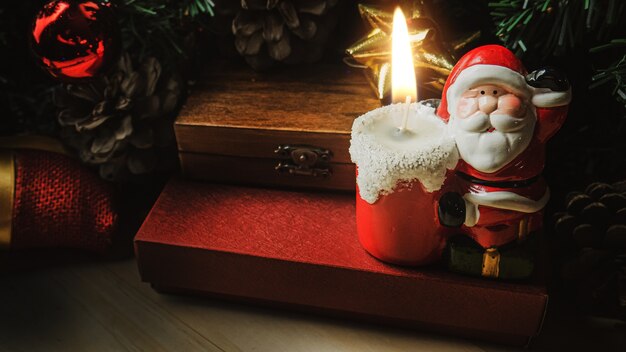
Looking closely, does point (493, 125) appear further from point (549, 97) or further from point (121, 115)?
point (121, 115)

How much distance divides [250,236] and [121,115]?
0.69ft

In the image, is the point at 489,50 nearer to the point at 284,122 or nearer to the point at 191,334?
the point at 284,122

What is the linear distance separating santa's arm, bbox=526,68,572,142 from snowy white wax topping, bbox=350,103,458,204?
78 mm

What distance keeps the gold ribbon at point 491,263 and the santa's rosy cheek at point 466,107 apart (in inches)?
5.6

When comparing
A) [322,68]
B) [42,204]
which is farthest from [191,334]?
[322,68]

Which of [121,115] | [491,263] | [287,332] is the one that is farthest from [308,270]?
[121,115]

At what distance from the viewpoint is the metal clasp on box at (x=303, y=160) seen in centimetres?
71

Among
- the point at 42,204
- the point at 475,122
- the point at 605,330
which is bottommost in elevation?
the point at 605,330

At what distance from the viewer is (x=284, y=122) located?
0.72 m

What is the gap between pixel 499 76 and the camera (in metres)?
0.54

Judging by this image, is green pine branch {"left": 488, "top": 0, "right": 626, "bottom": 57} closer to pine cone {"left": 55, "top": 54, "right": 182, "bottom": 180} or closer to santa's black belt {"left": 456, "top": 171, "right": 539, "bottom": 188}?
santa's black belt {"left": 456, "top": 171, "right": 539, "bottom": 188}

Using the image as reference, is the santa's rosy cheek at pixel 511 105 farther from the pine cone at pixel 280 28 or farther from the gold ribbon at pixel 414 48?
the pine cone at pixel 280 28

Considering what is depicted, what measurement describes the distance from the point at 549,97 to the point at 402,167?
0.45 ft

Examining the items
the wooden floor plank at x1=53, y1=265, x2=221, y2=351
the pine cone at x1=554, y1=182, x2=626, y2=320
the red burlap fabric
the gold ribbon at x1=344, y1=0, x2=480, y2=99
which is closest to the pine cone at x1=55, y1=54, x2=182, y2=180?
the red burlap fabric
